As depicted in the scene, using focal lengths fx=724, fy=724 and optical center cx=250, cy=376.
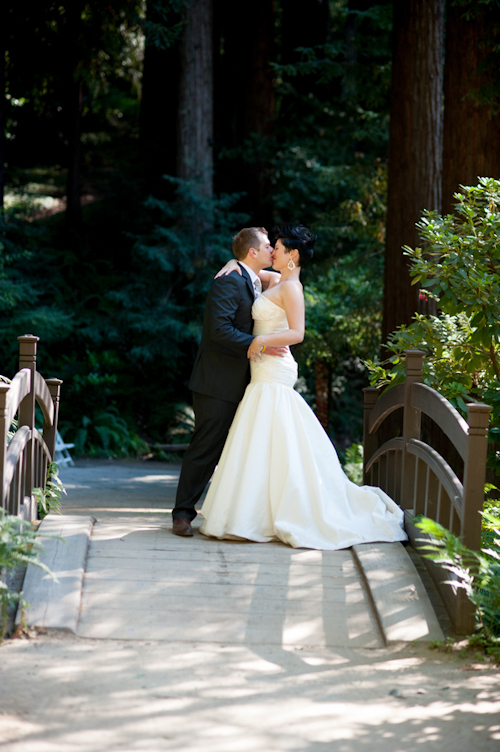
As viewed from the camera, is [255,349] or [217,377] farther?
[217,377]

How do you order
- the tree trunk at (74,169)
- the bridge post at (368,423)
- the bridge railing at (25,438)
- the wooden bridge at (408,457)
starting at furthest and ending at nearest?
the tree trunk at (74,169) → the bridge post at (368,423) → the bridge railing at (25,438) → the wooden bridge at (408,457)

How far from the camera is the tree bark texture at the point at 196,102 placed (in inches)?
601

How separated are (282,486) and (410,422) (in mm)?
974

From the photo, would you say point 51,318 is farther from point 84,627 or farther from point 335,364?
point 84,627

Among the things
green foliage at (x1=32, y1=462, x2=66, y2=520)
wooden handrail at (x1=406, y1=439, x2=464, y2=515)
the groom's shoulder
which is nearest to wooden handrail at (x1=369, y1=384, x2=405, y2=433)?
wooden handrail at (x1=406, y1=439, x2=464, y2=515)

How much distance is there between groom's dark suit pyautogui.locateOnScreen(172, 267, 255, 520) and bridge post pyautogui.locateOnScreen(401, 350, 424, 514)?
3.69 ft

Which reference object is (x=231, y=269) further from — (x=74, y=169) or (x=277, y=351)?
(x=74, y=169)

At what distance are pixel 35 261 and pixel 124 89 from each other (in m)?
11.2

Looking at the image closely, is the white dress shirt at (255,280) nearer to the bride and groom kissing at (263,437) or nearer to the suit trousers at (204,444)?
the bride and groom kissing at (263,437)

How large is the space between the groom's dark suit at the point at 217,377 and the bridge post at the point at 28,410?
1.02 metres

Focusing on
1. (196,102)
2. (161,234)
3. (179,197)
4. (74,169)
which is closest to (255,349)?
(161,234)

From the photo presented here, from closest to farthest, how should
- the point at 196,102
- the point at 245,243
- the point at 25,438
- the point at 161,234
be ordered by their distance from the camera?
1. the point at 25,438
2. the point at 245,243
3. the point at 161,234
4. the point at 196,102

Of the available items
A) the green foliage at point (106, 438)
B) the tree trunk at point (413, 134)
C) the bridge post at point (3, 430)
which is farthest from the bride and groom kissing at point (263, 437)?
the green foliage at point (106, 438)

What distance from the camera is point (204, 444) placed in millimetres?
5180
